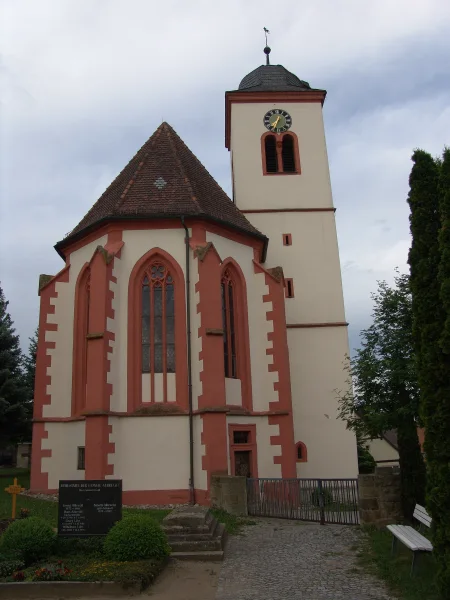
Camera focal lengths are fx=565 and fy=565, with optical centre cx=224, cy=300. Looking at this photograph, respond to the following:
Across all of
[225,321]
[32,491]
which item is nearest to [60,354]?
[32,491]

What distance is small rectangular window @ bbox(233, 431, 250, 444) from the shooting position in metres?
16.2

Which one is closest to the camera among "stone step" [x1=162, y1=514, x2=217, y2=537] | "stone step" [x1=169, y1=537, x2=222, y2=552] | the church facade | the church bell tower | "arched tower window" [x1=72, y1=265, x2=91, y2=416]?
"stone step" [x1=169, y1=537, x2=222, y2=552]

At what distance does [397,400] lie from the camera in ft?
42.5

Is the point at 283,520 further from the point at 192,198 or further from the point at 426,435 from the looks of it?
the point at 192,198

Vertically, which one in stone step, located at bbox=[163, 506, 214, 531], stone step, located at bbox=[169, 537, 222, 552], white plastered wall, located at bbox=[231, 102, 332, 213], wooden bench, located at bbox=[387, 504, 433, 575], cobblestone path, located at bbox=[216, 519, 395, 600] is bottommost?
cobblestone path, located at bbox=[216, 519, 395, 600]

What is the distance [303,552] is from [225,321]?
873 cm

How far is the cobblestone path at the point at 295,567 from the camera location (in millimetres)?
7152

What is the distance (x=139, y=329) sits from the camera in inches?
644

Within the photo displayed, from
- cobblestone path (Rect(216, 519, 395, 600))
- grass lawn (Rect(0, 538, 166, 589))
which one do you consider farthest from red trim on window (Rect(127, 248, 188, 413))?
grass lawn (Rect(0, 538, 166, 589))

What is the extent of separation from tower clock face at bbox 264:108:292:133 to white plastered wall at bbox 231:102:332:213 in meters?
0.21

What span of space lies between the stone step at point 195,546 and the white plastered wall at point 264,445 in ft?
21.9

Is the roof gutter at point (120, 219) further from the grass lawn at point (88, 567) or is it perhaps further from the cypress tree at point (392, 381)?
Result: the grass lawn at point (88, 567)

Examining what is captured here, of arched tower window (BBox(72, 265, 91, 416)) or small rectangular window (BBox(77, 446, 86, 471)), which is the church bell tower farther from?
small rectangular window (BBox(77, 446, 86, 471))

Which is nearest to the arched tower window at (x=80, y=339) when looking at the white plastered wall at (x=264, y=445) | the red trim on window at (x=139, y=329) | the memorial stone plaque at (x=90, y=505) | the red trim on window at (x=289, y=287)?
the red trim on window at (x=139, y=329)
